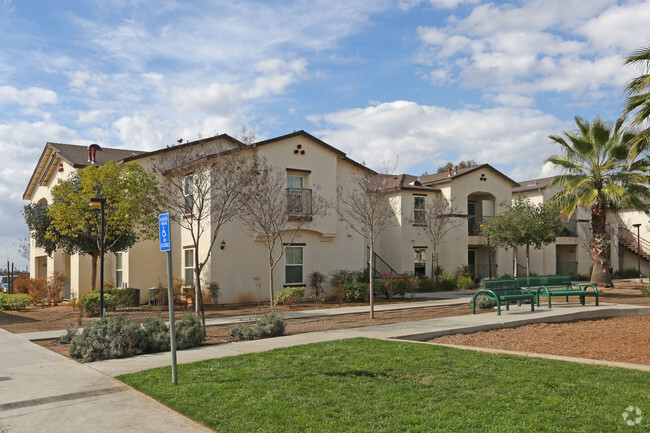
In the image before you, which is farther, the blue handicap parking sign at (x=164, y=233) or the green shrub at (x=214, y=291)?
the green shrub at (x=214, y=291)

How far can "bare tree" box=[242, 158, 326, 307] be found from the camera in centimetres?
2055

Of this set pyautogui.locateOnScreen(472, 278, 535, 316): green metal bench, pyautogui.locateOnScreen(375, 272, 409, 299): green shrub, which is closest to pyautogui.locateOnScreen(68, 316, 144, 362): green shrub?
pyautogui.locateOnScreen(472, 278, 535, 316): green metal bench

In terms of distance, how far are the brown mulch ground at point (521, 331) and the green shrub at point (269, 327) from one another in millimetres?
798

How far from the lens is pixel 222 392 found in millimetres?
7039

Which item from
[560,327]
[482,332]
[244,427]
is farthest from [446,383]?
[560,327]

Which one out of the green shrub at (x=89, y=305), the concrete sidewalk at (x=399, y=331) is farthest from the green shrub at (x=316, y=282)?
the concrete sidewalk at (x=399, y=331)

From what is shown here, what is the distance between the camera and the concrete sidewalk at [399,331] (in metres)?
9.76

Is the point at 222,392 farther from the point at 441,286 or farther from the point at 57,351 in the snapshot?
the point at 441,286

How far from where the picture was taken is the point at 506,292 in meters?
17.4

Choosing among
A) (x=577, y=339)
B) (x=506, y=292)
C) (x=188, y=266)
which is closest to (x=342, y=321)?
(x=506, y=292)

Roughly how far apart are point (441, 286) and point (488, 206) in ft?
27.2

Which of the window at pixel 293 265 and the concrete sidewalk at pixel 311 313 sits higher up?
the window at pixel 293 265

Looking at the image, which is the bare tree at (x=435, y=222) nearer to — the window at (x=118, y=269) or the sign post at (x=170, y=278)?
the window at (x=118, y=269)

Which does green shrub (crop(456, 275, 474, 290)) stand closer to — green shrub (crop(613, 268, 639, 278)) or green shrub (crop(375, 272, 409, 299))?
green shrub (crop(375, 272, 409, 299))
